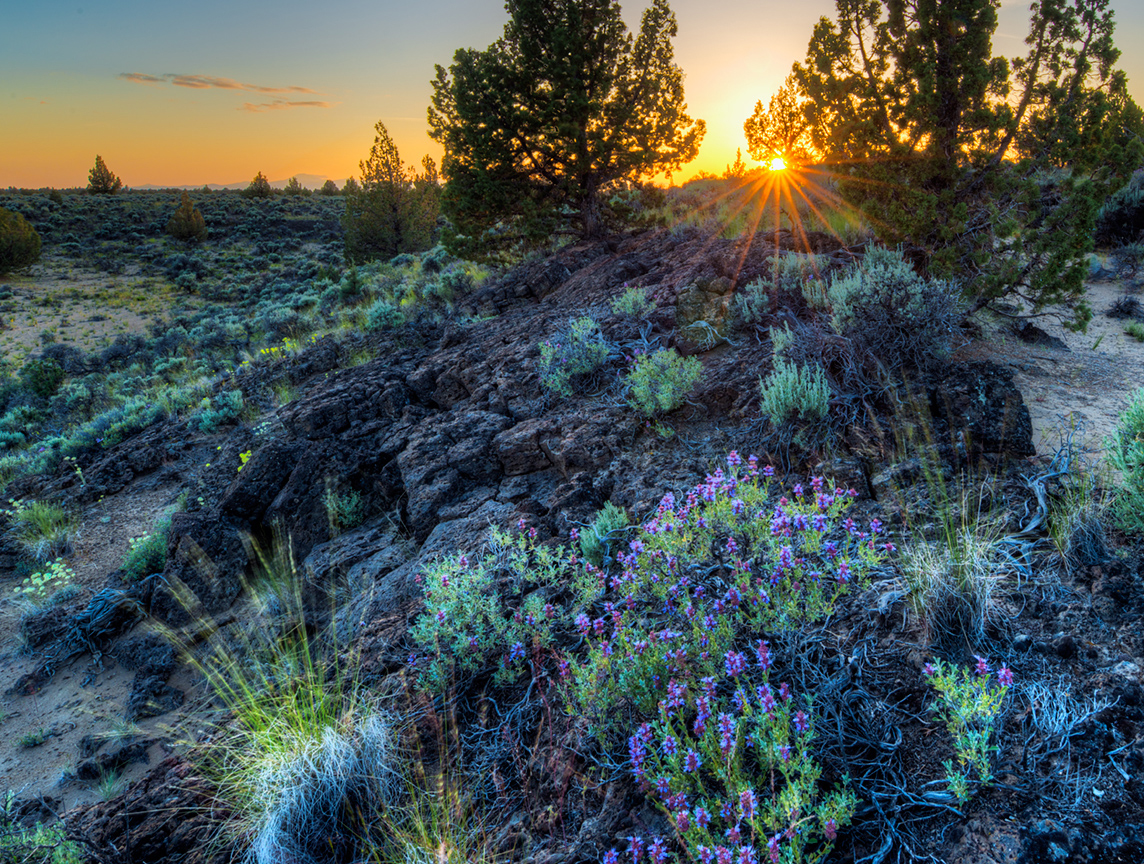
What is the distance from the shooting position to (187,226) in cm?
3850

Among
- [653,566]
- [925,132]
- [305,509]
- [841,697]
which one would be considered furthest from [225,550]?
[925,132]

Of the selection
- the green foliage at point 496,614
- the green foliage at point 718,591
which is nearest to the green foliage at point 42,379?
the green foliage at point 496,614

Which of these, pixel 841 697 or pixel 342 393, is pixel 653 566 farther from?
pixel 342 393

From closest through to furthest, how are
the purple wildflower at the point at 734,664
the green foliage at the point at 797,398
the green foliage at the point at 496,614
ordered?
the purple wildflower at the point at 734,664, the green foliage at the point at 496,614, the green foliage at the point at 797,398

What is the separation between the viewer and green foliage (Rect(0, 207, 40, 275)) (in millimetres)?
30730

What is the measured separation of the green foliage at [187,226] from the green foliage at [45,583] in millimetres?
40417

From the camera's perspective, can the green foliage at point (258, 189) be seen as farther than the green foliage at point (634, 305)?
Yes

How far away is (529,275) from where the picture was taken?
1035 cm

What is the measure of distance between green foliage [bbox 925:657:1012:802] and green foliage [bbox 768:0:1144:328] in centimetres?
451

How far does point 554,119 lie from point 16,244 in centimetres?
3796

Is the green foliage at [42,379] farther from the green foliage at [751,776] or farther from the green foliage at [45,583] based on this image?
the green foliage at [751,776]

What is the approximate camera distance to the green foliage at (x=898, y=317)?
4102 millimetres

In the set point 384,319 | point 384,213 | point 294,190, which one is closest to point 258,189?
point 294,190

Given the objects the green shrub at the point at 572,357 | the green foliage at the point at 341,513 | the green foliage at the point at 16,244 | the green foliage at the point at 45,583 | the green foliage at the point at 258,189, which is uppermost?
the green foliage at the point at 258,189
